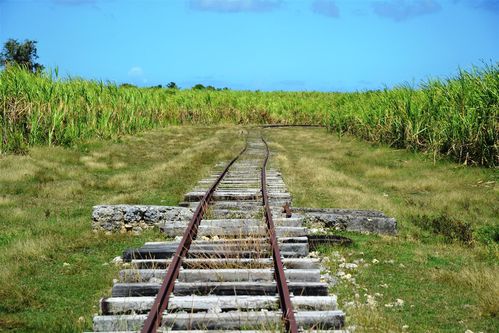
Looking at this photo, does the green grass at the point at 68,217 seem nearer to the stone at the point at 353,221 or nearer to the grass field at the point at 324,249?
the grass field at the point at 324,249

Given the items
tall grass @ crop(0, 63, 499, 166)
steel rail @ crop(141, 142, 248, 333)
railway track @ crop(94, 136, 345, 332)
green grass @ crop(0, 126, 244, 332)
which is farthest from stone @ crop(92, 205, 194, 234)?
tall grass @ crop(0, 63, 499, 166)

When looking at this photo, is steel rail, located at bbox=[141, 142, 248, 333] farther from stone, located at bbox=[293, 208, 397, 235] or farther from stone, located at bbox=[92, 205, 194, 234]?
stone, located at bbox=[293, 208, 397, 235]

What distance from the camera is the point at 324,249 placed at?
8.41 meters

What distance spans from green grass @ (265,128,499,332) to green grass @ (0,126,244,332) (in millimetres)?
2868

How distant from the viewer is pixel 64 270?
7383 mm

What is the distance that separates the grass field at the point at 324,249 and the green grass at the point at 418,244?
2 centimetres

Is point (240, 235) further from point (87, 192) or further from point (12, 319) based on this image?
point (87, 192)

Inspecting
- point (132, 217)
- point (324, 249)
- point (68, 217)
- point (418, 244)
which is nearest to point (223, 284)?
point (324, 249)

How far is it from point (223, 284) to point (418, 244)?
469 cm

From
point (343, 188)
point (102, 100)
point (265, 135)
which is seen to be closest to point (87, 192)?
point (343, 188)

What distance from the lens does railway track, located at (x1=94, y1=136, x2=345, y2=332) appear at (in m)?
4.80

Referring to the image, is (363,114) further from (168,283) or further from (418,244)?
(168,283)

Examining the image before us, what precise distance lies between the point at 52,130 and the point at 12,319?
48.0ft

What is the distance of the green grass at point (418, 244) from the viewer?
235 inches
